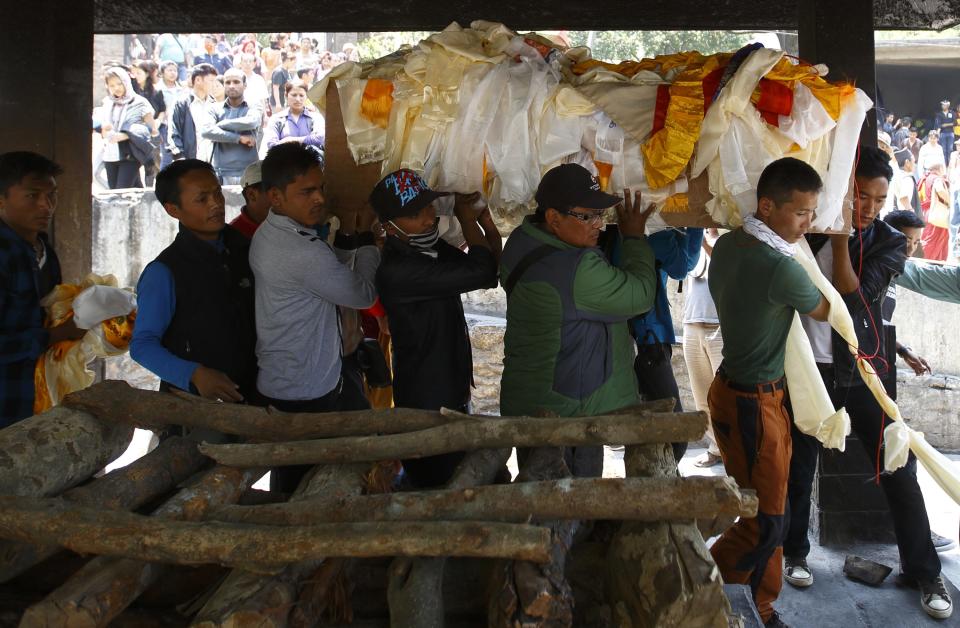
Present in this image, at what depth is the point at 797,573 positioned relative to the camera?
15.0 ft

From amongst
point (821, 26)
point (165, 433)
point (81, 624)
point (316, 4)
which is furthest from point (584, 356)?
point (316, 4)

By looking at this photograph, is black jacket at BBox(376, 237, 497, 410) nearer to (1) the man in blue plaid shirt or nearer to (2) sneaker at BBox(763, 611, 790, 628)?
(1) the man in blue plaid shirt

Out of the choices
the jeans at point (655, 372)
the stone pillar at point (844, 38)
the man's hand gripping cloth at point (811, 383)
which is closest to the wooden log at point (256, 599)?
the man's hand gripping cloth at point (811, 383)

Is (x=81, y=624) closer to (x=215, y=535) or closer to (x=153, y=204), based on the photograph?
(x=215, y=535)

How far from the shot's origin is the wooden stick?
1704 millimetres

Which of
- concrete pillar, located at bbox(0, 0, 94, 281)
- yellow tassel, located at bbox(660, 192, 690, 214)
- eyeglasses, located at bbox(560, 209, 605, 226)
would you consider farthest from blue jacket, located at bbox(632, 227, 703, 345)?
concrete pillar, located at bbox(0, 0, 94, 281)

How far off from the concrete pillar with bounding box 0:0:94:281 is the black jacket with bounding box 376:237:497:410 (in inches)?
91.1

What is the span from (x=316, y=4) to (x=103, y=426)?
12.0 ft

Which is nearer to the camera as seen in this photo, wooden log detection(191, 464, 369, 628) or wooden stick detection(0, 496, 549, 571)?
wooden log detection(191, 464, 369, 628)

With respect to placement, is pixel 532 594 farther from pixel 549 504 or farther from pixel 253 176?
pixel 253 176

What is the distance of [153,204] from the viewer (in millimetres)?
9703

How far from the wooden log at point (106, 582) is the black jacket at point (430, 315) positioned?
57.2 inches

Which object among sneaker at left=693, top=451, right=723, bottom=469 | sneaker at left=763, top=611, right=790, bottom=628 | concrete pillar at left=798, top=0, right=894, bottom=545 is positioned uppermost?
concrete pillar at left=798, top=0, right=894, bottom=545

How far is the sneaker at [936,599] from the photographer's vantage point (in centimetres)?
420
